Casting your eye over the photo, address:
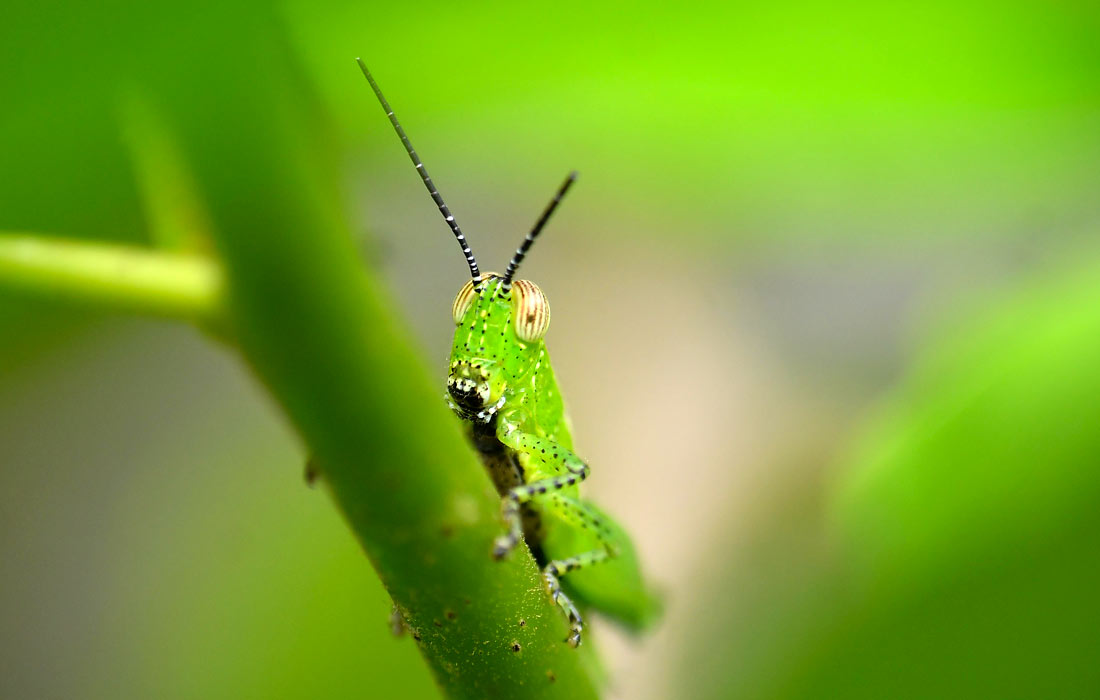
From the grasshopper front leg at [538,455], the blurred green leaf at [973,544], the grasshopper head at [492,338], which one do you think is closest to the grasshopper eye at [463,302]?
the grasshopper head at [492,338]

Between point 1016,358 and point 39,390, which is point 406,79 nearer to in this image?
point 1016,358

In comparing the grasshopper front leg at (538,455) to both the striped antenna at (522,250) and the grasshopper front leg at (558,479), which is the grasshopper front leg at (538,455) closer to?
the grasshopper front leg at (558,479)

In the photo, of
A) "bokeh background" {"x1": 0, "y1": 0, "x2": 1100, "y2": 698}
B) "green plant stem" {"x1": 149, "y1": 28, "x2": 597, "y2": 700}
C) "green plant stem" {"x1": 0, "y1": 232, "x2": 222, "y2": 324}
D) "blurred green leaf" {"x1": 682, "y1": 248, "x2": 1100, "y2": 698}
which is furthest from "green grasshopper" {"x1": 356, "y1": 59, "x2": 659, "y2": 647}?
"green plant stem" {"x1": 0, "y1": 232, "x2": 222, "y2": 324}

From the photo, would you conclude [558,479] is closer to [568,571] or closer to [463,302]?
[568,571]

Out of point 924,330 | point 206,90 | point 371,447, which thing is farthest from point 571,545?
point 206,90

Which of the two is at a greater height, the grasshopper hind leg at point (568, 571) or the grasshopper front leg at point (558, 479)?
the grasshopper front leg at point (558, 479)

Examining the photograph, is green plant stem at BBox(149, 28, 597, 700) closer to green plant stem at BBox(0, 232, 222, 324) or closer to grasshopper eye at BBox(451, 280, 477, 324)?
green plant stem at BBox(0, 232, 222, 324)

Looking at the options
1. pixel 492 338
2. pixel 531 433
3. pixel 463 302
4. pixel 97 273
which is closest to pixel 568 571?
pixel 531 433
